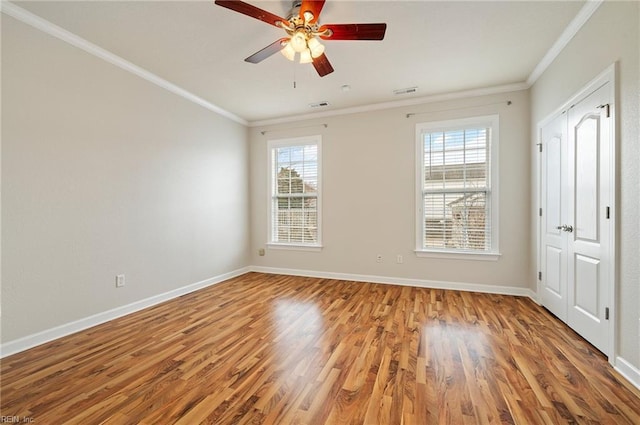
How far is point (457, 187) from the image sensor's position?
4.06 metres

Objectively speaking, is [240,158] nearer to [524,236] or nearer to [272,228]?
[272,228]

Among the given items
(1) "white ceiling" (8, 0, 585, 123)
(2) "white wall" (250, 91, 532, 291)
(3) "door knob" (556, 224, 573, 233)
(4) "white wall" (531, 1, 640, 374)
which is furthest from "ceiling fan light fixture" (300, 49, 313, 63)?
(3) "door knob" (556, 224, 573, 233)

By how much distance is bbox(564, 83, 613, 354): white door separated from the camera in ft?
7.09

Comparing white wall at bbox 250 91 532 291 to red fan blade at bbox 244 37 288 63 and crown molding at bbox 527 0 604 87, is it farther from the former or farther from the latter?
red fan blade at bbox 244 37 288 63

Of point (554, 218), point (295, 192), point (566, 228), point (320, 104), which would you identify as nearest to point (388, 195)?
point (295, 192)

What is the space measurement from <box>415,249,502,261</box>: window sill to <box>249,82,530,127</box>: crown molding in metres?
2.30

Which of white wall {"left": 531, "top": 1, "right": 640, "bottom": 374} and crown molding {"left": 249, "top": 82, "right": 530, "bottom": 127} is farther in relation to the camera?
crown molding {"left": 249, "top": 82, "right": 530, "bottom": 127}

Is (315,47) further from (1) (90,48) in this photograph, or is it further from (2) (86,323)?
(2) (86,323)

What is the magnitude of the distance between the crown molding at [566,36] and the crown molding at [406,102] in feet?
1.03

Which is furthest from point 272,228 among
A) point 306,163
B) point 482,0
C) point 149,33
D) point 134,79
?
point 482,0

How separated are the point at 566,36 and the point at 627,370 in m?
2.93

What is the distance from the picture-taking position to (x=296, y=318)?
299cm

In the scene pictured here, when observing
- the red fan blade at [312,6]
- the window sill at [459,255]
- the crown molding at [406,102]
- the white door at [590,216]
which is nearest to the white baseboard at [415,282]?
the window sill at [459,255]

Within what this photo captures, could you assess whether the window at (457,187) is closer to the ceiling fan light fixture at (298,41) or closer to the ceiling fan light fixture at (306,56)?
the ceiling fan light fixture at (306,56)
